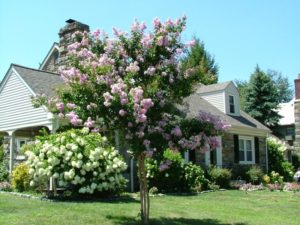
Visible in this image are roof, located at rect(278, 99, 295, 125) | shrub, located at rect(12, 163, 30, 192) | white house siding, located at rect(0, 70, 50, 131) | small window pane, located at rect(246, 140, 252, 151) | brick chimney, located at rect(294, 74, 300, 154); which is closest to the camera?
shrub, located at rect(12, 163, 30, 192)

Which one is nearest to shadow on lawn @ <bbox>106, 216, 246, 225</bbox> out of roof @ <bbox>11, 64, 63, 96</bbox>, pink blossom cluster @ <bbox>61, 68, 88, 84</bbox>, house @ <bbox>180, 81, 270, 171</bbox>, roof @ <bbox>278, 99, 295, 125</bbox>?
pink blossom cluster @ <bbox>61, 68, 88, 84</bbox>

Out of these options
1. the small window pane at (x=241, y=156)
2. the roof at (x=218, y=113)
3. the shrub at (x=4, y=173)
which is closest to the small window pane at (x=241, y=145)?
the small window pane at (x=241, y=156)

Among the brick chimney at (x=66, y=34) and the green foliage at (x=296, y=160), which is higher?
the brick chimney at (x=66, y=34)

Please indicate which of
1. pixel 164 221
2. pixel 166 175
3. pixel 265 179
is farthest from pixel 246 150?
pixel 164 221

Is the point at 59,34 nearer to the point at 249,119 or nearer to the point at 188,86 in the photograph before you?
the point at 249,119

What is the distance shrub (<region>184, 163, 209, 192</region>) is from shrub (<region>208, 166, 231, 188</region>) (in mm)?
1285

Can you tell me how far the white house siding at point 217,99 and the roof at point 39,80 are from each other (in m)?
9.98

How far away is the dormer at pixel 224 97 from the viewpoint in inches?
982

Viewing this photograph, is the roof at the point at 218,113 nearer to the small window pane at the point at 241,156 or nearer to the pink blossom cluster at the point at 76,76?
the small window pane at the point at 241,156

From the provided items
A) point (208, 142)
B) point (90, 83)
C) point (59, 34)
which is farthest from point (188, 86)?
point (59, 34)

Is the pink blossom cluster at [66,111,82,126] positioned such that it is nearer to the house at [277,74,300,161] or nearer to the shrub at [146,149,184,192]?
the shrub at [146,149,184,192]

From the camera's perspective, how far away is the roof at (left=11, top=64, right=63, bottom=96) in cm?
1655

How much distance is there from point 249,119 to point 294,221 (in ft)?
54.4

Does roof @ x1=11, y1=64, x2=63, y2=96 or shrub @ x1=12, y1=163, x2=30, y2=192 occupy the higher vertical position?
roof @ x1=11, y1=64, x2=63, y2=96
